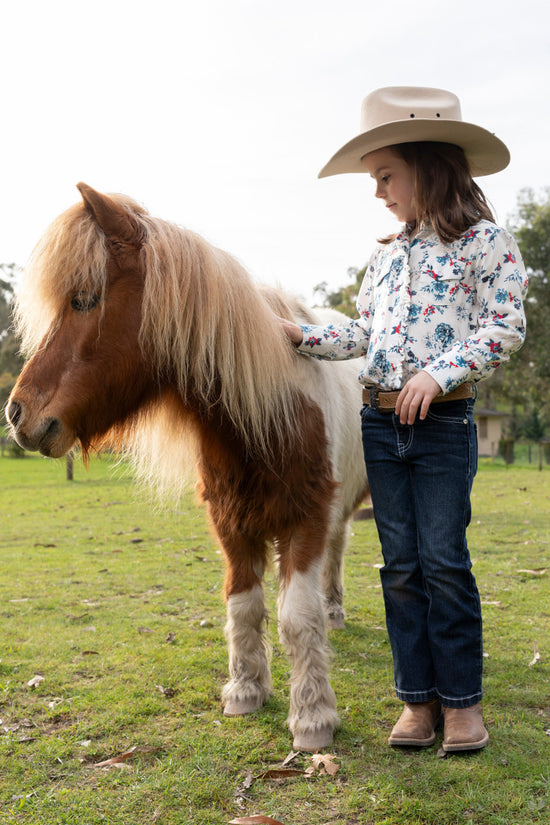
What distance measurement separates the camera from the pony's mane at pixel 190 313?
247 centimetres

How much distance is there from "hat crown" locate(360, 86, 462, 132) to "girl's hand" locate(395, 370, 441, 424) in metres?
1.02

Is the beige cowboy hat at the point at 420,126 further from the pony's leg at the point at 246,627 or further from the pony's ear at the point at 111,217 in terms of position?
the pony's leg at the point at 246,627

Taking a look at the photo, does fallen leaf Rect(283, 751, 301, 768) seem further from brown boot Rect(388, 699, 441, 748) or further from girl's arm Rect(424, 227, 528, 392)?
girl's arm Rect(424, 227, 528, 392)

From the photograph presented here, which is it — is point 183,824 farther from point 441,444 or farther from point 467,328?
point 467,328

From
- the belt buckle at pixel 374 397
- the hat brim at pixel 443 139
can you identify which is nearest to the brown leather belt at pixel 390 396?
the belt buckle at pixel 374 397

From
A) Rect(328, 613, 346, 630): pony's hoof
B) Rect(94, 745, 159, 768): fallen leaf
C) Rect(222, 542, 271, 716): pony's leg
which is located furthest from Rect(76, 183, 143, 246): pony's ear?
Rect(328, 613, 346, 630): pony's hoof

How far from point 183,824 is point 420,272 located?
2.19 m

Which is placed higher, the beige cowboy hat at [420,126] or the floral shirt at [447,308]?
the beige cowboy hat at [420,126]

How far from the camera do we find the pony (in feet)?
8.06

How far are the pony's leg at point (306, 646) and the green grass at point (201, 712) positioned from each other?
0.49ft

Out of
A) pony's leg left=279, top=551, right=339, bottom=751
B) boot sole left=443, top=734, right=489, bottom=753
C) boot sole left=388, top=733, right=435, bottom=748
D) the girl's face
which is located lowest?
boot sole left=388, top=733, right=435, bottom=748

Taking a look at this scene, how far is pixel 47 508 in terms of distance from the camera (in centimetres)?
1095

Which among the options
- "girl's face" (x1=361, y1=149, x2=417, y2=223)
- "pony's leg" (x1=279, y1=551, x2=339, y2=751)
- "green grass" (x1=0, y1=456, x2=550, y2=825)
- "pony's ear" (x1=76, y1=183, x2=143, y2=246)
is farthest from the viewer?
"pony's leg" (x1=279, y1=551, x2=339, y2=751)

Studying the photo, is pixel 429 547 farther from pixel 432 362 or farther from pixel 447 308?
pixel 447 308
